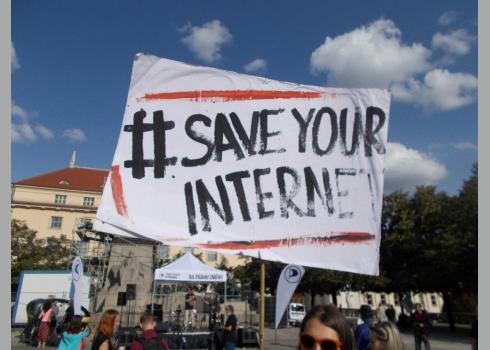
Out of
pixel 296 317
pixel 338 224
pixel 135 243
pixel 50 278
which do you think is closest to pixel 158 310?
pixel 135 243

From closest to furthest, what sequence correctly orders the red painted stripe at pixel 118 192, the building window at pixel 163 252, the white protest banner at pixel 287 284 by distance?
1. the red painted stripe at pixel 118 192
2. the white protest banner at pixel 287 284
3. the building window at pixel 163 252

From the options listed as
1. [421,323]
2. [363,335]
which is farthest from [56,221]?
[363,335]

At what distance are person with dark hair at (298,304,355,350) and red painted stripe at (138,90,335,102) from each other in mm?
2825

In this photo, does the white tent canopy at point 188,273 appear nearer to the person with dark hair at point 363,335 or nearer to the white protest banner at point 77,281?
the white protest banner at point 77,281

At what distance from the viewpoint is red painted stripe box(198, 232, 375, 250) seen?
436 cm

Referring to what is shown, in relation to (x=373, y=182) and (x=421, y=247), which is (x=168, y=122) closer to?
(x=373, y=182)

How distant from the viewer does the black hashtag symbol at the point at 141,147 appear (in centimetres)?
429

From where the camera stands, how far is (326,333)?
2.22 metres

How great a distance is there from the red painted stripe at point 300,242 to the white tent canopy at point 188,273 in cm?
1315

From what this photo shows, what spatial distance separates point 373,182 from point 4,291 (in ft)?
11.9

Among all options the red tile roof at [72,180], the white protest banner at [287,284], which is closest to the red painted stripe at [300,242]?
the white protest banner at [287,284]

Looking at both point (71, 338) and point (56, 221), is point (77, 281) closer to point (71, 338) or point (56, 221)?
point (71, 338)

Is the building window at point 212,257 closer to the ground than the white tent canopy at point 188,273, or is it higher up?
closer to the ground

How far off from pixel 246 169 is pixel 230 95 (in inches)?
31.1
